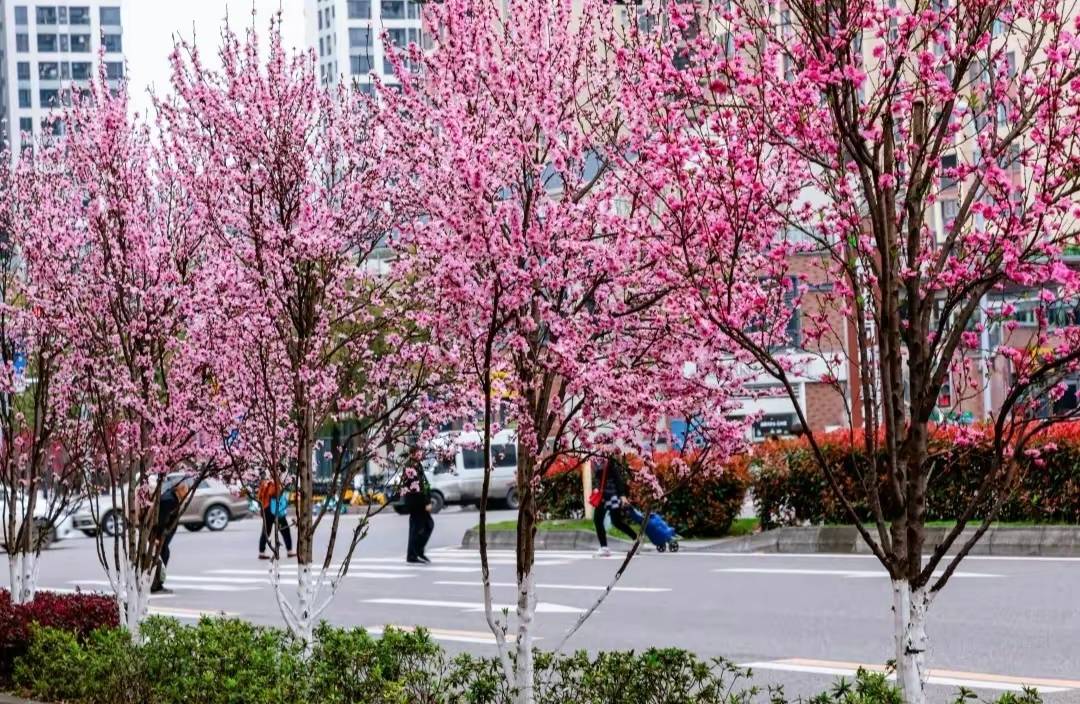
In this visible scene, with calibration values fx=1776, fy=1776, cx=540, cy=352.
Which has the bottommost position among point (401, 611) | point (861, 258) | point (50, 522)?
point (401, 611)

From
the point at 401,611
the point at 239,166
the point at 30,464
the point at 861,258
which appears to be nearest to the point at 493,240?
the point at 861,258

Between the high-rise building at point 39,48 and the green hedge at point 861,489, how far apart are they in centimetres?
13450

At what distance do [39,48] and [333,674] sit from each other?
15288cm

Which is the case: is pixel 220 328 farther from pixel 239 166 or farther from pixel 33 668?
pixel 33 668

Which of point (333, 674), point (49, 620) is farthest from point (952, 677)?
point (49, 620)

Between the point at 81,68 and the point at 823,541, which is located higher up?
the point at 81,68

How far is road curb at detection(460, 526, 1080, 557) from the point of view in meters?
20.5

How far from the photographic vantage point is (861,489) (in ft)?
70.7

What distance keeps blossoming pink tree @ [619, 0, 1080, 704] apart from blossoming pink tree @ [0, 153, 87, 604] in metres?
6.75

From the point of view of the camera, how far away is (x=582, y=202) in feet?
22.8

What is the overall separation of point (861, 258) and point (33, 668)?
6.71 metres

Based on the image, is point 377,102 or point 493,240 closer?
point 493,240

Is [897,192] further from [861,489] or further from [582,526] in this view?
[582,526]

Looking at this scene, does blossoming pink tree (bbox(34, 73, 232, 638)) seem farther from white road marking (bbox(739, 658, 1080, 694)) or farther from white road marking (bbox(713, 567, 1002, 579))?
white road marking (bbox(713, 567, 1002, 579))
